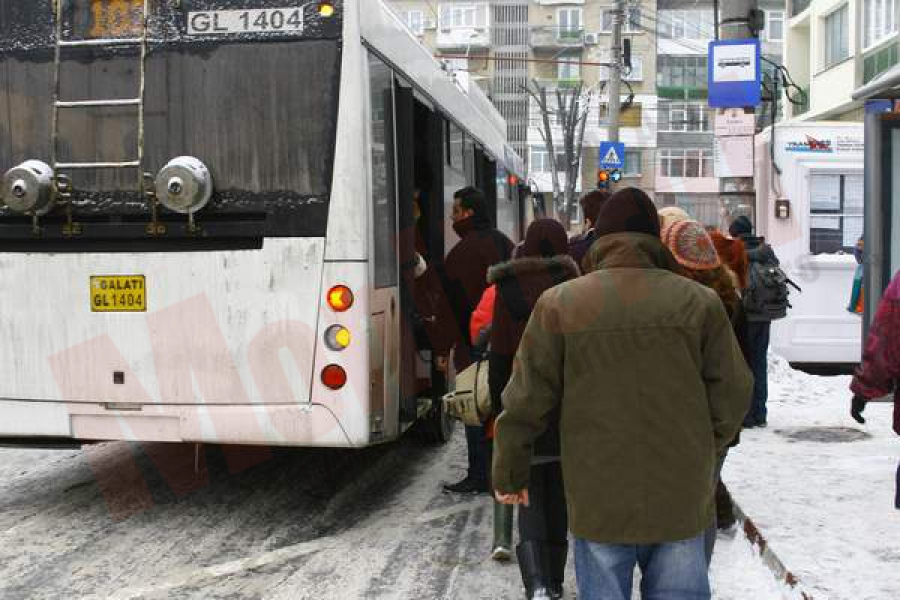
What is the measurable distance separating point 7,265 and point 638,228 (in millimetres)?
4223

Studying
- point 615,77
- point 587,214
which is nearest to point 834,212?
point 587,214

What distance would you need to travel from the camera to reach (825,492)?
22.5 feet

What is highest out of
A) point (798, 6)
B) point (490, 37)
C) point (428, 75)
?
point (490, 37)

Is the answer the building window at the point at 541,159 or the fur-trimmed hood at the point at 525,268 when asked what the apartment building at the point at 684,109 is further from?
the fur-trimmed hood at the point at 525,268

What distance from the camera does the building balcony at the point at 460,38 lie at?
63.3 metres

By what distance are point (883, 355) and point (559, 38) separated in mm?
59986

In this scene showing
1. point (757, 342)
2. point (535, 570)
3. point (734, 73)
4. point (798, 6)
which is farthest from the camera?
point (798, 6)

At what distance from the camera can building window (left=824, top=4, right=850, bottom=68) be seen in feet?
104

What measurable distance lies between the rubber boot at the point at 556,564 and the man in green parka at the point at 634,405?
1.34 meters

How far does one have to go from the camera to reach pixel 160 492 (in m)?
7.25

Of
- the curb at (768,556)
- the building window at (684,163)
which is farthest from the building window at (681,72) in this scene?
the curb at (768,556)

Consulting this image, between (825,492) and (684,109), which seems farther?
(684,109)

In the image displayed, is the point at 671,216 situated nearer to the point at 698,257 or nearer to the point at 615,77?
the point at 698,257

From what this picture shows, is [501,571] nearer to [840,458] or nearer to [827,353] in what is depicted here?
[840,458]
